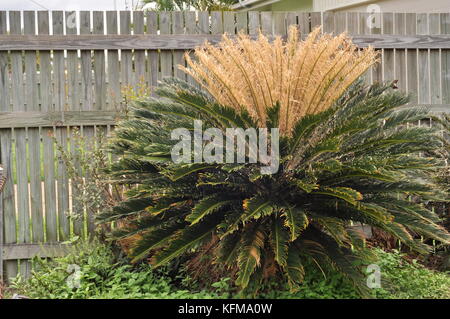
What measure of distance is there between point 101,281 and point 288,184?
1.73 meters

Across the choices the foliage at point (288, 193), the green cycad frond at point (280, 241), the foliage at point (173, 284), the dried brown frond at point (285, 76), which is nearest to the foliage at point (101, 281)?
the foliage at point (173, 284)

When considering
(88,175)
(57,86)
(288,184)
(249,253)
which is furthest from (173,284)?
(57,86)

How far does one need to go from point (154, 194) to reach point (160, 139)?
46cm

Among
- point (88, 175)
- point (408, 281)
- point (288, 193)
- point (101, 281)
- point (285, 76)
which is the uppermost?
point (285, 76)

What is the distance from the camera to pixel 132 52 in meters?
5.71

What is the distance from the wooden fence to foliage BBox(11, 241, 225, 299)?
2.24 feet

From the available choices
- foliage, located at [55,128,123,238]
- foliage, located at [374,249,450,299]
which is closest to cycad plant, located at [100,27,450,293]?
foliage, located at [374,249,450,299]

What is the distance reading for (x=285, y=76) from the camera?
409cm

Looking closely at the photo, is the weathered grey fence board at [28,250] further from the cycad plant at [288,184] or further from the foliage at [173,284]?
the cycad plant at [288,184]

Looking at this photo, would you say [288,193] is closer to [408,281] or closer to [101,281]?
[408,281]

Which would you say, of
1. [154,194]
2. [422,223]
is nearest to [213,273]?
[154,194]

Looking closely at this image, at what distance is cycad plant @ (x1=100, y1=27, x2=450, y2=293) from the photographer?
401cm

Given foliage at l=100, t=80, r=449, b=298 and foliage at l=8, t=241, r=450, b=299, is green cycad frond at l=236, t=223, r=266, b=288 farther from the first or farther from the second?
foliage at l=8, t=241, r=450, b=299

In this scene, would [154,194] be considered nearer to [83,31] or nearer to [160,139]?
[160,139]
